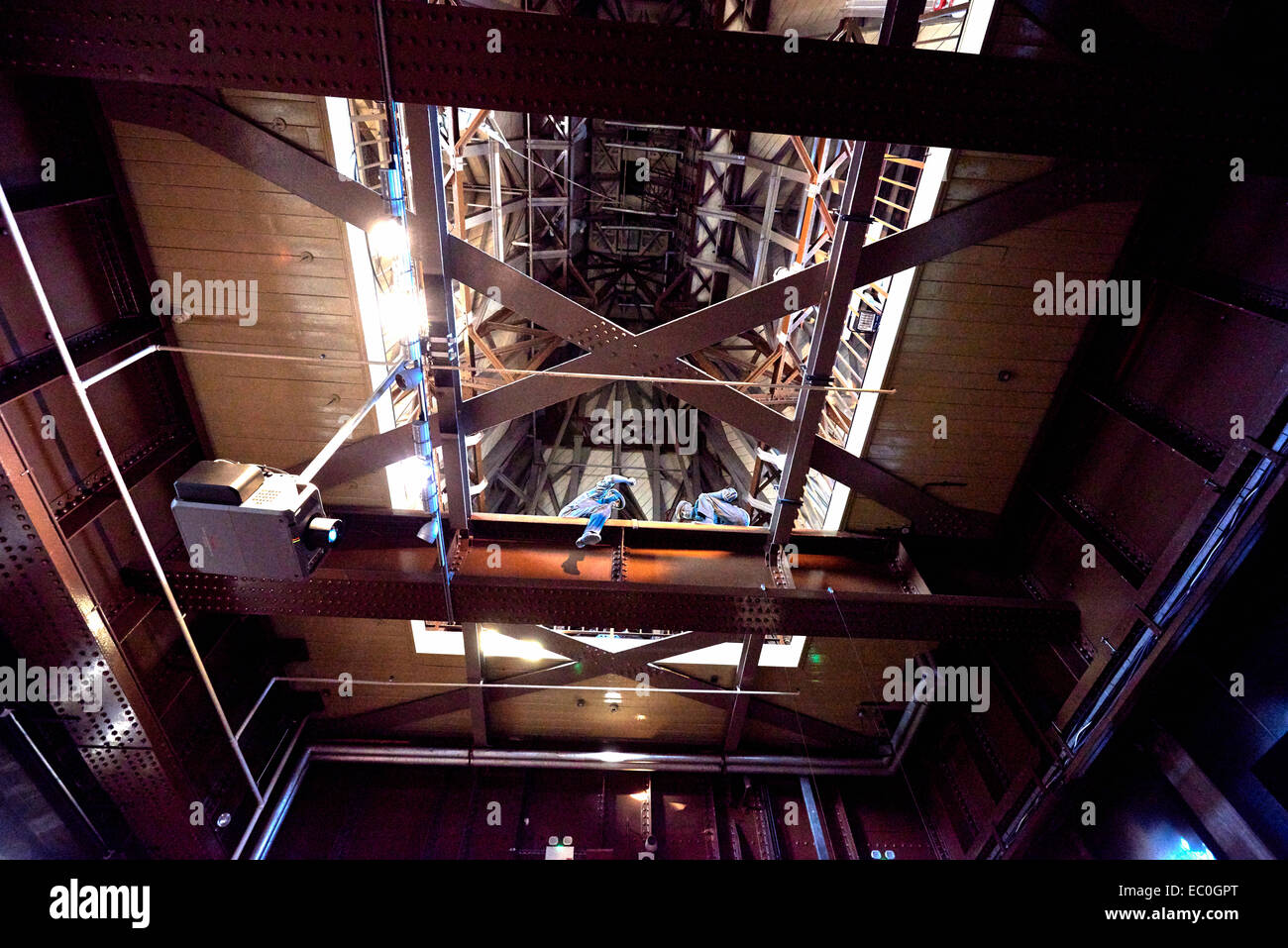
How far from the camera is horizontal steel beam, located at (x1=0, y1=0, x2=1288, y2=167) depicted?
2756 mm

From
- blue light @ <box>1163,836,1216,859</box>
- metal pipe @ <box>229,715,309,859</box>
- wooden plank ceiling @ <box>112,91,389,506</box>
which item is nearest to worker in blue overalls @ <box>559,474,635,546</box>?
wooden plank ceiling @ <box>112,91,389,506</box>

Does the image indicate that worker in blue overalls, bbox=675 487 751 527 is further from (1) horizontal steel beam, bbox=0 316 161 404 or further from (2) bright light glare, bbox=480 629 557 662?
(1) horizontal steel beam, bbox=0 316 161 404

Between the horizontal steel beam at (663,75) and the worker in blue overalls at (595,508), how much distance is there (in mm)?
3121

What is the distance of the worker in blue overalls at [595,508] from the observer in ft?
16.4

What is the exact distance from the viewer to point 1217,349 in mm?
3695

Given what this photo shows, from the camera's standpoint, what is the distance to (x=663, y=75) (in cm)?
287

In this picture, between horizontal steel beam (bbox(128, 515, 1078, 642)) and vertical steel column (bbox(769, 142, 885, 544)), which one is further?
horizontal steel beam (bbox(128, 515, 1078, 642))

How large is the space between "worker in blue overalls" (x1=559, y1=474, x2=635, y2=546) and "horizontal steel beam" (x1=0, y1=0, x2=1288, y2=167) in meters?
3.12

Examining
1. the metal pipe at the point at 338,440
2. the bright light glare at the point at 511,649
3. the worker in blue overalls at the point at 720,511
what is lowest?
the metal pipe at the point at 338,440

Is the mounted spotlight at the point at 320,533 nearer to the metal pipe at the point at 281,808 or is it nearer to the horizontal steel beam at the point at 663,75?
the horizontal steel beam at the point at 663,75

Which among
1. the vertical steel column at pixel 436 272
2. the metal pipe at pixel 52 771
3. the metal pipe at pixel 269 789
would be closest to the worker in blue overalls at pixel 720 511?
the vertical steel column at pixel 436 272

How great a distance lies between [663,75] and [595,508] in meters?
3.86

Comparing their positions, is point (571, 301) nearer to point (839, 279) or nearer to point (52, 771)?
point (839, 279)

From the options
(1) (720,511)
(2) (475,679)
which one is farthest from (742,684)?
(2) (475,679)
